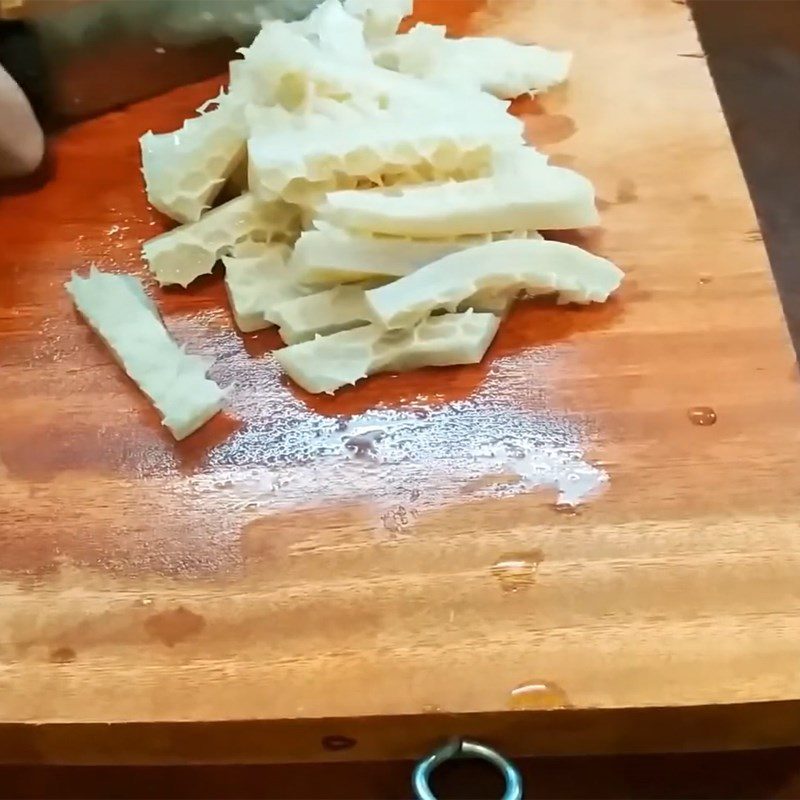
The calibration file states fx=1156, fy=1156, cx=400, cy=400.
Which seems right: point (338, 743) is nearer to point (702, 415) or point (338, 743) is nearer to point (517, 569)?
point (517, 569)

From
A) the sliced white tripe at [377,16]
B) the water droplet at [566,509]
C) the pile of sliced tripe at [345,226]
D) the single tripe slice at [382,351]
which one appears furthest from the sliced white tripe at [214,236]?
the water droplet at [566,509]

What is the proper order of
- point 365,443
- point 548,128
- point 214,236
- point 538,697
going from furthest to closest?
1. point 548,128
2. point 214,236
3. point 365,443
4. point 538,697

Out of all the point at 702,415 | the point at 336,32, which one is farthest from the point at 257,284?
the point at 702,415

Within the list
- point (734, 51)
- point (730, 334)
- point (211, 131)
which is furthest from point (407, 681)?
point (734, 51)

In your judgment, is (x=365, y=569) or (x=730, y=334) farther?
(x=730, y=334)

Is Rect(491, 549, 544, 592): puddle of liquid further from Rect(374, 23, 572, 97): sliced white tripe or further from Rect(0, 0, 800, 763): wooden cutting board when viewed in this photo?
Rect(374, 23, 572, 97): sliced white tripe

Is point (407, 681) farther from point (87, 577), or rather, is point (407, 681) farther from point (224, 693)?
point (87, 577)

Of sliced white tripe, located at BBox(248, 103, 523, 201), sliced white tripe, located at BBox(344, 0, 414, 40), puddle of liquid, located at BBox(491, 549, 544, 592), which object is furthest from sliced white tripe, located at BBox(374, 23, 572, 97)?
puddle of liquid, located at BBox(491, 549, 544, 592)
